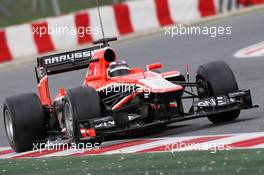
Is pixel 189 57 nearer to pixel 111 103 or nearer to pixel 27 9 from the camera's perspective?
pixel 111 103

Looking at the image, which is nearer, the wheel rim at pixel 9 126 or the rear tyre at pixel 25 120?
the rear tyre at pixel 25 120

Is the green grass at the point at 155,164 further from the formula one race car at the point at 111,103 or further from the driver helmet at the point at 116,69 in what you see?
the driver helmet at the point at 116,69

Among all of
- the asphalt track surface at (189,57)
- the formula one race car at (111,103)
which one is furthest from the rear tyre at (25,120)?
the asphalt track surface at (189,57)

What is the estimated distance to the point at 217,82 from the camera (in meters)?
10.6

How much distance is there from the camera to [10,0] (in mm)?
45750

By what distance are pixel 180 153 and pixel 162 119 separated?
5.25 ft

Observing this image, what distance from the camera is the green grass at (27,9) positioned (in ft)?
131

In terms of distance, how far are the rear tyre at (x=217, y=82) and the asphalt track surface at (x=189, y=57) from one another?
29 centimetres

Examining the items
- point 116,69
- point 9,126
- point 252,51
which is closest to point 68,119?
point 116,69

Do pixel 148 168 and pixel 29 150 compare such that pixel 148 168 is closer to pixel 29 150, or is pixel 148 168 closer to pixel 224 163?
pixel 224 163

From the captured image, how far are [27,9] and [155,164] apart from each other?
3569 cm

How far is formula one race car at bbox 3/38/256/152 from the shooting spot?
9.98 meters

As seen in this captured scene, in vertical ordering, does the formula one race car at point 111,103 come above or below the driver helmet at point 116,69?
below

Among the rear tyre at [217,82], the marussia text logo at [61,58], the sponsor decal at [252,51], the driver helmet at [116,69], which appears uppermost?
the marussia text logo at [61,58]
